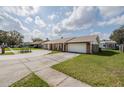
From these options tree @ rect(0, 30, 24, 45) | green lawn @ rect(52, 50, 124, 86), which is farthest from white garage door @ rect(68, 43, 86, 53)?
tree @ rect(0, 30, 24, 45)

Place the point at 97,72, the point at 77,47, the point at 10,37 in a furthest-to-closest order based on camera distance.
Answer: the point at 10,37 → the point at 77,47 → the point at 97,72

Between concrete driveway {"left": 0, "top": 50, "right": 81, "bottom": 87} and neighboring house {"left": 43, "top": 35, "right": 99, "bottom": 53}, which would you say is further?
neighboring house {"left": 43, "top": 35, "right": 99, "bottom": 53}

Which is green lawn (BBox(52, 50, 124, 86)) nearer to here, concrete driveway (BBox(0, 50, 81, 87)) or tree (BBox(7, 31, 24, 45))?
concrete driveway (BBox(0, 50, 81, 87))

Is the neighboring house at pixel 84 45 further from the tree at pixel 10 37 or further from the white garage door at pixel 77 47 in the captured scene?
the tree at pixel 10 37

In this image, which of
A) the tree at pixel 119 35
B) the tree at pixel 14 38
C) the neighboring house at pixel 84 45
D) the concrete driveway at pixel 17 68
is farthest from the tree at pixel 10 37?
the concrete driveway at pixel 17 68

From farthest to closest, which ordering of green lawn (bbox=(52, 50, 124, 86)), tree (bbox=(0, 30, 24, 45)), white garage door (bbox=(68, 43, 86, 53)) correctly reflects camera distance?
tree (bbox=(0, 30, 24, 45)), white garage door (bbox=(68, 43, 86, 53)), green lawn (bbox=(52, 50, 124, 86))

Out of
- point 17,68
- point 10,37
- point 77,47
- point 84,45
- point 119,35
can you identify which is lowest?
point 17,68

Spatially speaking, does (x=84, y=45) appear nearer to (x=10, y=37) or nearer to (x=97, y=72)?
(x=97, y=72)

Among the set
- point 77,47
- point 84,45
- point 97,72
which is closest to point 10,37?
point 77,47

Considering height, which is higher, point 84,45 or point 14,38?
point 14,38

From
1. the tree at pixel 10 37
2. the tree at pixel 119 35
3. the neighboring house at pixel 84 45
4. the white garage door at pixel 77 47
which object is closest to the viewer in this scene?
the neighboring house at pixel 84 45
